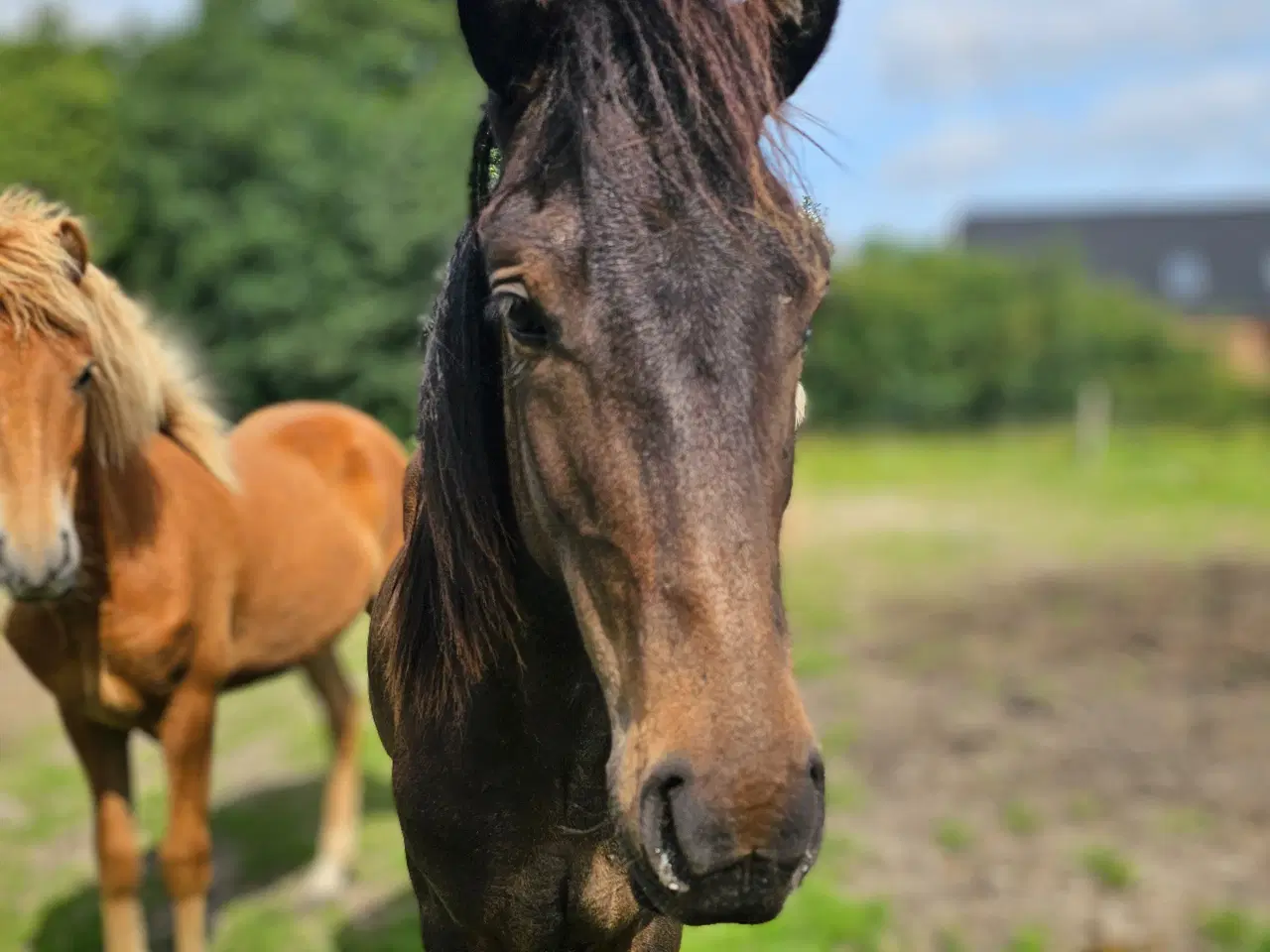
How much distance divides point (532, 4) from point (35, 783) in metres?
5.60

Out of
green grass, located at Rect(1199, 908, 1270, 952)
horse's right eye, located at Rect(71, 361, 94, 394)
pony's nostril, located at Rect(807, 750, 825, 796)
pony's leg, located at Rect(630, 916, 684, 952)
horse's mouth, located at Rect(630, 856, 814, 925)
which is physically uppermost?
horse's right eye, located at Rect(71, 361, 94, 394)

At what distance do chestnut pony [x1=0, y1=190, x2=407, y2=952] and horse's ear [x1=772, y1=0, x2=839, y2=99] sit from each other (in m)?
2.29

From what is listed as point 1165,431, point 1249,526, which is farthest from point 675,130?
point 1165,431

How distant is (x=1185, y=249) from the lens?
44344 millimetres

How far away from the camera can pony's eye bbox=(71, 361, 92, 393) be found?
3082 millimetres

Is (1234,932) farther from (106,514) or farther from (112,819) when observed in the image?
(106,514)

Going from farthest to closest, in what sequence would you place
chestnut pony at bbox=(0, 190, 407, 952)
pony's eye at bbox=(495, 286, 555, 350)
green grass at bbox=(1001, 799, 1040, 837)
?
green grass at bbox=(1001, 799, 1040, 837), chestnut pony at bbox=(0, 190, 407, 952), pony's eye at bbox=(495, 286, 555, 350)

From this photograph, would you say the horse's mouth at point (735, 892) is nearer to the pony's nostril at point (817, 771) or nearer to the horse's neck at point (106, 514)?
the pony's nostril at point (817, 771)

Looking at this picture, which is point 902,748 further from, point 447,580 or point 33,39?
point 33,39

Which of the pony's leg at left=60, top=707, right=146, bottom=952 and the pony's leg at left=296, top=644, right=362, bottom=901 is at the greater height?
the pony's leg at left=60, top=707, right=146, bottom=952

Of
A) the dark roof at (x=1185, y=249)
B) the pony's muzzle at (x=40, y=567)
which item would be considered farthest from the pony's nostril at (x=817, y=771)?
the dark roof at (x=1185, y=249)

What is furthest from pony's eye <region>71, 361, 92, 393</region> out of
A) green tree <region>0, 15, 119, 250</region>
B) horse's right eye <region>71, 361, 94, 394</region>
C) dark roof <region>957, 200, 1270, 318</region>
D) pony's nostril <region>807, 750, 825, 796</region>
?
dark roof <region>957, 200, 1270, 318</region>

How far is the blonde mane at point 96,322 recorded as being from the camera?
2965mm

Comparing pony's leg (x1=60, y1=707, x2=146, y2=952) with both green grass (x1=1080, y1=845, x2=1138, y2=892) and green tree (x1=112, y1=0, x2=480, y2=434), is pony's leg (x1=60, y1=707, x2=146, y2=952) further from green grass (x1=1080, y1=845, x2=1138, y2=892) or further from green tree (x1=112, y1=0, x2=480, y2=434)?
green tree (x1=112, y1=0, x2=480, y2=434)
